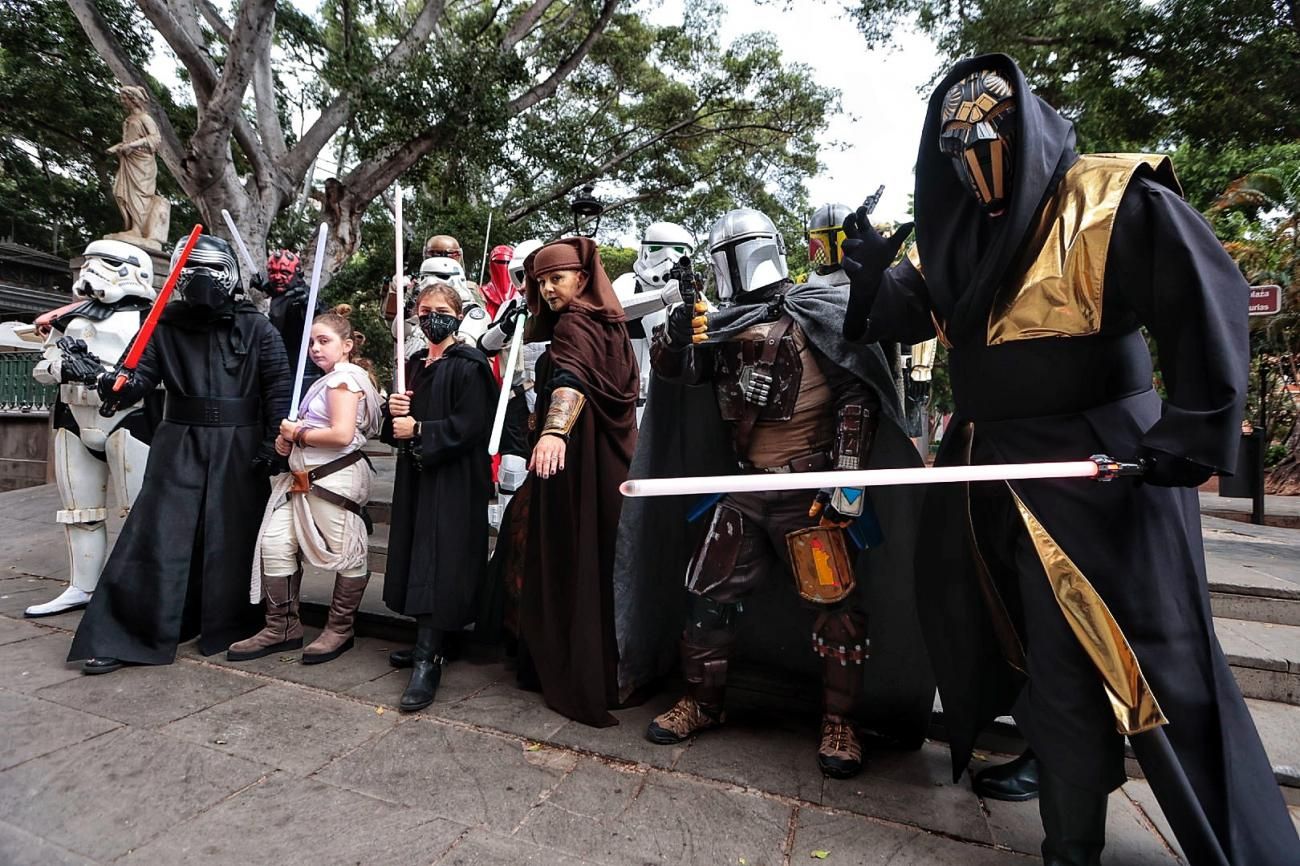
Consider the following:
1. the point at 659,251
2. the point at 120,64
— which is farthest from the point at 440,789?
the point at 120,64

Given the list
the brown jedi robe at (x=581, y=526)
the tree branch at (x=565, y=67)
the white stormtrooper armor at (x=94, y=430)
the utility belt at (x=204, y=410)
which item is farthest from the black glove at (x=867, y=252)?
the tree branch at (x=565, y=67)

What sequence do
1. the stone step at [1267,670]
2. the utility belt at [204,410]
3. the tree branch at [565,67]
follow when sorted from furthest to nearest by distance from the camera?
the tree branch at [565,67] < the utility belt at [204,410] < the stone step at [1267,670]

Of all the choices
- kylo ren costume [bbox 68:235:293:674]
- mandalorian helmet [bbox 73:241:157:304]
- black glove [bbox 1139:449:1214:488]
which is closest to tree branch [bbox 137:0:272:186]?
mandalorian helmet [bbox 73:241:157:304]

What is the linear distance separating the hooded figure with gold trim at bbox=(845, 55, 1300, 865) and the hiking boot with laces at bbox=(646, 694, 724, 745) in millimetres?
1198

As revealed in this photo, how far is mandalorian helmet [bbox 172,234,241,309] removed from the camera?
3.35m

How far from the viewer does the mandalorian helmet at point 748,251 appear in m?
2.57

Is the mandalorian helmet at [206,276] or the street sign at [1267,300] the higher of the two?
the street sign at [1267,300]

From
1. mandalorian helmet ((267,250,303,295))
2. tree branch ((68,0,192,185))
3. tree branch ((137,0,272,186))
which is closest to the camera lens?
mandalorian helmet ((267,250,303,295))

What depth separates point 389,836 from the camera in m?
1.94

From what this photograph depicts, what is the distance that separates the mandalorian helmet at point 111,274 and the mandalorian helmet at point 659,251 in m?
3.22

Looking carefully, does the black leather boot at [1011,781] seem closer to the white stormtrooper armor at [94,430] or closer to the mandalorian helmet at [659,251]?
the mandalorian helmet at [659,251]

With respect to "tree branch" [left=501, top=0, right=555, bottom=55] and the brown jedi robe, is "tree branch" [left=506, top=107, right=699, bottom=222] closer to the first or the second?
"tree branch" [left=501, top=0, right=555, bottom=55]

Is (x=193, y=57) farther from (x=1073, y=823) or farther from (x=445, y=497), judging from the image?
(x=1073, y=823)

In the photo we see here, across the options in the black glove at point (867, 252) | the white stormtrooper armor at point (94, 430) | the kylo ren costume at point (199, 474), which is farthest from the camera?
the white stormtrooper armor at point (94, 430)
